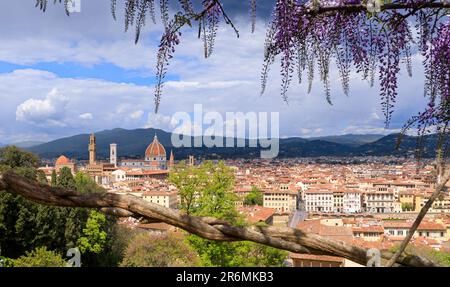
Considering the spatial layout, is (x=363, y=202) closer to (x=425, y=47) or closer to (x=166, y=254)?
(x=166, y=254)

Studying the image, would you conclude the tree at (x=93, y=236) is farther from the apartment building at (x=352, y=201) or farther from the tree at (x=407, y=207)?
the apartment building at (x=352, y=201)

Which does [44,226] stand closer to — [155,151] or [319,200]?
[319,200]

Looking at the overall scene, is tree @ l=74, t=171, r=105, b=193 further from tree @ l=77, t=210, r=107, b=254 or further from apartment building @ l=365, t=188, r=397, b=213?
apartment building @ l=365, t=188, r=397, b=213

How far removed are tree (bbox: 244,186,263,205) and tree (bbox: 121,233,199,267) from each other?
106 feet

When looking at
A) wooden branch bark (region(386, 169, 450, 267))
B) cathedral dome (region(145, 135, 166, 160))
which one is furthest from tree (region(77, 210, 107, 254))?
cathedral dome (region(145, 135, 166, 160))

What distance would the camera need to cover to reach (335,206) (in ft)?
167

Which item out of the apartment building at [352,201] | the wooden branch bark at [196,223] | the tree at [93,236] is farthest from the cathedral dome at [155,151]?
the wooden branch bark at [196,223]

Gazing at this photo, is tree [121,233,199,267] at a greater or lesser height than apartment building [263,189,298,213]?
greater

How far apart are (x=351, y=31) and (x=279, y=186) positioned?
52.0 m

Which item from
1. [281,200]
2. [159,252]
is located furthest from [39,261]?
[281,200]

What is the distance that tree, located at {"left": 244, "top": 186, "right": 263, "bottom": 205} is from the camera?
1822 inches

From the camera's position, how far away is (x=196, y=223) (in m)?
0.63

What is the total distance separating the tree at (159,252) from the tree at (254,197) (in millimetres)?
32403
